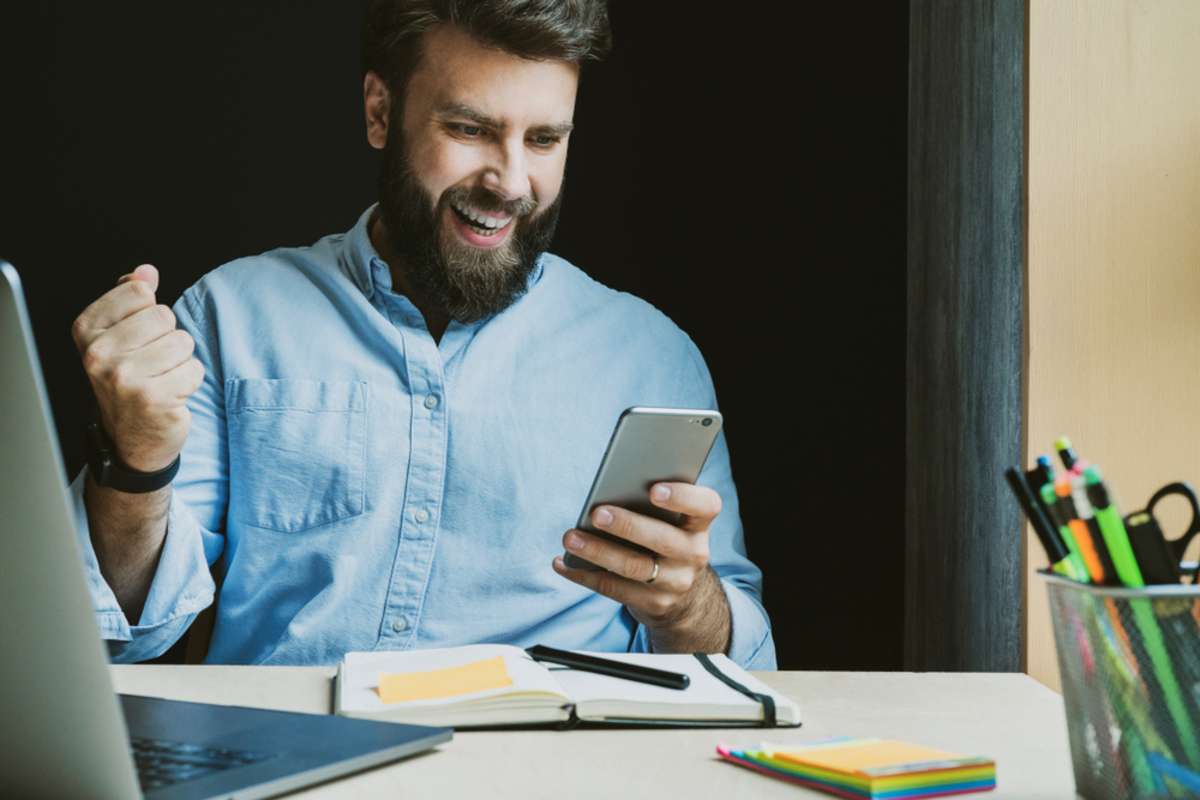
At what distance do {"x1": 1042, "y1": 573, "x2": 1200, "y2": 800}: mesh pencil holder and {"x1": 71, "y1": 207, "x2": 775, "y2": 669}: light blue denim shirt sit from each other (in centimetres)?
84

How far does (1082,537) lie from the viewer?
0.70m

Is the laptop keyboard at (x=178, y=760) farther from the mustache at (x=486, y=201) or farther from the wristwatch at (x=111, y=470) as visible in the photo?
the mustache at (x=486, y=201)

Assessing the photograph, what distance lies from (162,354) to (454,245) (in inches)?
24.6

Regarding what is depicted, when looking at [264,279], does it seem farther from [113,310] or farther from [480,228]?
[113,310]

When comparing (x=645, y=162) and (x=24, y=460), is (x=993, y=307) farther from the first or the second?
(x=24, y=460)

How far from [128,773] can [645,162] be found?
1737 mm

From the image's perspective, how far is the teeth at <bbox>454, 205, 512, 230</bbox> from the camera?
1.86m

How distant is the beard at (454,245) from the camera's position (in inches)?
70.2

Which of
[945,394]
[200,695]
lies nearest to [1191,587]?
[200,695]

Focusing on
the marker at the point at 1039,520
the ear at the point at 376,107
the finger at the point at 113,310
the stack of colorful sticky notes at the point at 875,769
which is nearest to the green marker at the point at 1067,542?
the marker at the point at 1039,520

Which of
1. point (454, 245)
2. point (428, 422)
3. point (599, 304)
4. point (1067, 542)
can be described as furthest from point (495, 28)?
point (1067, 542)

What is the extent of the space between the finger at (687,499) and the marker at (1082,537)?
0.53m

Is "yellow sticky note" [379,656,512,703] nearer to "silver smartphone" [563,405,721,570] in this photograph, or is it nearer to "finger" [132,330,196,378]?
"silver smartphone" [563,405,721,570]

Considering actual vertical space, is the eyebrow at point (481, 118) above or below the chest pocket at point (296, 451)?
above
